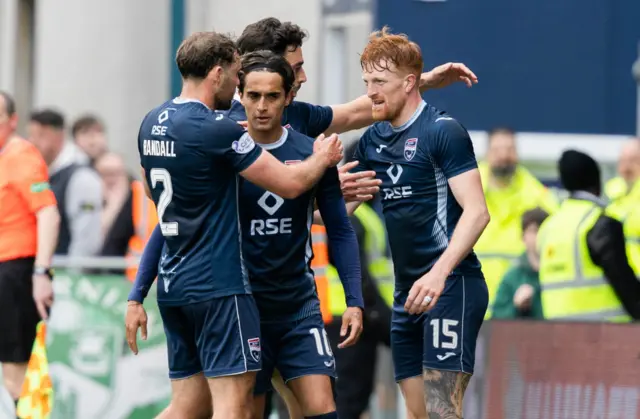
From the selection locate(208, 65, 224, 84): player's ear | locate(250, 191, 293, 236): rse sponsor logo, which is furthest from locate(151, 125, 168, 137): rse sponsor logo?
locate(250, 191, 293, 236): rse sponsor logo

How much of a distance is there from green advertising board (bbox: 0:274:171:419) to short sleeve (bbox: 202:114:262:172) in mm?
4604

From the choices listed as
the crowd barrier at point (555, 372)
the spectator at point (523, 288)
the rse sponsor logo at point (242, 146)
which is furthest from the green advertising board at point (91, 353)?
the rse sponsor logo at point (242, 146)

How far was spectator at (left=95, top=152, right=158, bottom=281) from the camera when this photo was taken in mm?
12938

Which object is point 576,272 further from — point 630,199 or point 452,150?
point 452,150

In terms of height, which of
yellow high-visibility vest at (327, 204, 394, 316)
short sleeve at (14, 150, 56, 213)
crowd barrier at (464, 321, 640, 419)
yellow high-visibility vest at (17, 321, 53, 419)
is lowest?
yellow high-visibility vest at (17, 321, 53, 419)

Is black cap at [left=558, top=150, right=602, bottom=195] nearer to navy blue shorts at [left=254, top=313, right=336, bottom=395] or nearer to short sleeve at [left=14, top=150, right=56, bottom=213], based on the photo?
navy blue shorts at [left=254, top=313, right=336, bottom=395]

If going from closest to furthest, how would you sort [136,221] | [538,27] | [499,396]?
1. [499,396]
2. [136,221]
3. [538,27]

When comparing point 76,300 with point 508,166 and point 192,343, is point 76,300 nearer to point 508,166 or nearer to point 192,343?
point 508,166

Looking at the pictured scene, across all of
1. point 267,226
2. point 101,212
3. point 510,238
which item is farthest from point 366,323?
point 267,226

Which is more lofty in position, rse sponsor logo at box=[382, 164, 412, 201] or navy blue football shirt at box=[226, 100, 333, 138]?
navy blue football shirt at box=[226, 100, 333, 138]

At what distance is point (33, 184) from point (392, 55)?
3950 mm

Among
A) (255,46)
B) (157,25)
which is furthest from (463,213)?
(157,25)

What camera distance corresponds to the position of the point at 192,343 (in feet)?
27.3

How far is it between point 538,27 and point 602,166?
4.17 feet
